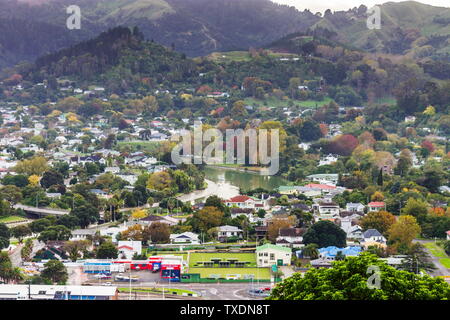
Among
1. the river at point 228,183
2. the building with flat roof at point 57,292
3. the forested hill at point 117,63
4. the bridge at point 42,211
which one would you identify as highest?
the forested hill at point 117,63

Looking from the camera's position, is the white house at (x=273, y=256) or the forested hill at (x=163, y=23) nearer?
the white house at (x=273, y=256)

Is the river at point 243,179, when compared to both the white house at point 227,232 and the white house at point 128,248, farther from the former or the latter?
the white house at point 128,248

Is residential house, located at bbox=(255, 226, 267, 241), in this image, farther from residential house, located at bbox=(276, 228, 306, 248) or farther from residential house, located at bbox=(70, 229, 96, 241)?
residential house, located at bbox=(70, 229, 96, 241)

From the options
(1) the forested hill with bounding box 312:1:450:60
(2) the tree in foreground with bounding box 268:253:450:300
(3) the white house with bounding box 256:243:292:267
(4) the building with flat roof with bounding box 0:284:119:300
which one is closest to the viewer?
(2) the tree in foreground with bounding box 268:253:450:300

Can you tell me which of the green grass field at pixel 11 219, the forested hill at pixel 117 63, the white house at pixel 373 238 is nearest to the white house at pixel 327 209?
the white house at pixel 373 238

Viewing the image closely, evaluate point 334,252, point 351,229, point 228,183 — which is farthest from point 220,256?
point 228,183

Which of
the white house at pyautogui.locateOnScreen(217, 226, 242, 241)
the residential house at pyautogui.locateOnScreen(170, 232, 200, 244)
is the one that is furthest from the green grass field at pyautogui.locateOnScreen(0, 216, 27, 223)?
the white house at pyautogui.locateOnScreen(217, 226, 242, 241)

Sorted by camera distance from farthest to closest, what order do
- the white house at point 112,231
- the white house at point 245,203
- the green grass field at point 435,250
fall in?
the white house at point 245,203 → the white house at point 112,231 → the green grass field at point 435,250

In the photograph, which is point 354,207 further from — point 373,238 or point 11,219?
point 11,219
